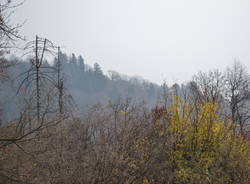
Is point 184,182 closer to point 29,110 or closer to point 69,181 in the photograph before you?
point 69,181

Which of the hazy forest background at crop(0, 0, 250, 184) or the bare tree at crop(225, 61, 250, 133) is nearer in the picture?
the hazy forest background at crop(0, 0, 250, 184)

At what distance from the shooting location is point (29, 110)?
4672 mm

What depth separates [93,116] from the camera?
8711 mm

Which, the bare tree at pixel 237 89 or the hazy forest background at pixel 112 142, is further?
the bare tree at pixel 237 89

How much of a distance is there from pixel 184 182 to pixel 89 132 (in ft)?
12.6

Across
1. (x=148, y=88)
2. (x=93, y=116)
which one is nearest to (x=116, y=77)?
(x=148, y=88)

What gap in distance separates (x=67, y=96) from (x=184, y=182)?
5043mm

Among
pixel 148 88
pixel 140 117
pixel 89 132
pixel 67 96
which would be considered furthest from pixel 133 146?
pixel 148 88

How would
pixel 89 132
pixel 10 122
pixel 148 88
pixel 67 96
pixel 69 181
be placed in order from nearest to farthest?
pixel 10 122, pixel 69 181, pixel 67 96, pixel 89 132, pixel 148 88

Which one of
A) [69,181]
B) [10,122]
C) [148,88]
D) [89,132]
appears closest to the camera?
[10,122]

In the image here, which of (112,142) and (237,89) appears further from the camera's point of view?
(237,89)

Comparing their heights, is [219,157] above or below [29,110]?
below

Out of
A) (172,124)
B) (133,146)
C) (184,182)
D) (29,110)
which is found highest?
(29,110)

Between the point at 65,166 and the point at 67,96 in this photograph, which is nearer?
the point at 65,166
